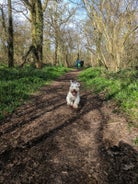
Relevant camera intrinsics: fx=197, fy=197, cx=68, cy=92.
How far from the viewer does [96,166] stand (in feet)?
11.3

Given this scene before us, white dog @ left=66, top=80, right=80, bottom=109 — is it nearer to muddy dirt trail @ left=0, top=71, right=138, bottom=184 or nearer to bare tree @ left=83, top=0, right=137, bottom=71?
muddy dirt trail @ left=0, top=71, right=138, bottom=184

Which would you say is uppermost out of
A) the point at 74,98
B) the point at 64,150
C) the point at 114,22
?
the point at 114,22

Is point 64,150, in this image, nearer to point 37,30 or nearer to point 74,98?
point 74,98

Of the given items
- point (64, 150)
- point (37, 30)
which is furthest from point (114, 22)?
point (64, 150)

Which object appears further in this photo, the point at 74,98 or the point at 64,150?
the point at 74,98

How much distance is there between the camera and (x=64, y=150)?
12.9 ft

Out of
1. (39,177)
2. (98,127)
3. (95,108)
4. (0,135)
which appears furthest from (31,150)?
(95,108)

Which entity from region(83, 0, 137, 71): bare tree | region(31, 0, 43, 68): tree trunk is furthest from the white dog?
region(31, 0, 43, 68): tree trunk

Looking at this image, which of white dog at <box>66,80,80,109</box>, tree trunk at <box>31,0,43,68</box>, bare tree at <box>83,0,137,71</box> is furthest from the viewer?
tree trunk at <box>31,0,43,68</box>

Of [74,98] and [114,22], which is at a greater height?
[114,22]

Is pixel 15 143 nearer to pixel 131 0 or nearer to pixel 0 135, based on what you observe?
pixel 0 135

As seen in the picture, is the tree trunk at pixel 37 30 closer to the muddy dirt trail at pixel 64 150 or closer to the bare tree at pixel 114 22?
the bare tree at pixel 114 22

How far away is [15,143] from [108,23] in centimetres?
1059

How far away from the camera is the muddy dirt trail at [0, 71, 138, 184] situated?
10.4ft
